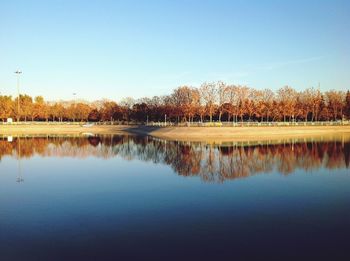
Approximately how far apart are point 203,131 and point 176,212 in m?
44.3

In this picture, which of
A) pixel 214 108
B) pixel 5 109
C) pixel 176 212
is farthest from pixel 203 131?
pixel 5 109

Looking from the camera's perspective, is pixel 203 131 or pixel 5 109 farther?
pixel 5 109

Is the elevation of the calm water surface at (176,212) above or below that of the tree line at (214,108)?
below

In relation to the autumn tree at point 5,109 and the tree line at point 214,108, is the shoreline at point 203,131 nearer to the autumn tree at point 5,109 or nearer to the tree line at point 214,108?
the tree line at point 214,108

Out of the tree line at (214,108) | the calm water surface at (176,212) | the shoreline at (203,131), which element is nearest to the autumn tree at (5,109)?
the tree line at (214,108)

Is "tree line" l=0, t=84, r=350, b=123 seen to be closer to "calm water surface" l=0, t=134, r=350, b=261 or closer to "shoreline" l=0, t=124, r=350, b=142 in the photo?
"shoreline" l=0, t=124, r=350, b=142

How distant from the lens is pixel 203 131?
5725 cm

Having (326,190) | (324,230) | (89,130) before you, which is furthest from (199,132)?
(324,230)

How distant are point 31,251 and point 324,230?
8.60m

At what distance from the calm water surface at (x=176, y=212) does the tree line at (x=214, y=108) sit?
51.3 metres

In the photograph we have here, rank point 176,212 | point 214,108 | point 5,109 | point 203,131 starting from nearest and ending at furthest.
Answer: point 176,212 < point 203,131 < point 214,108 < point 5,109

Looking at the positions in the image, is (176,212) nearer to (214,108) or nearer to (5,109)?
(214,108)

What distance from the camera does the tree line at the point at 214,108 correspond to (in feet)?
251

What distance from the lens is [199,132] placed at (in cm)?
5725
